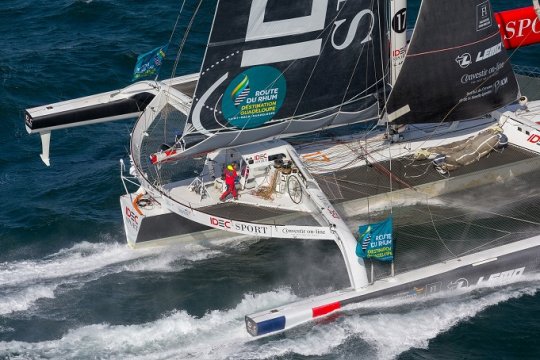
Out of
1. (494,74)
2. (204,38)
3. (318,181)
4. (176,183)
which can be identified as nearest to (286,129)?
(318,181)

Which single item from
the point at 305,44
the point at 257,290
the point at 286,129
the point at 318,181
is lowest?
the point at 257,290

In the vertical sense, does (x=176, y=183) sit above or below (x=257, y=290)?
above

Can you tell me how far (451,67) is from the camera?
71.3 ft

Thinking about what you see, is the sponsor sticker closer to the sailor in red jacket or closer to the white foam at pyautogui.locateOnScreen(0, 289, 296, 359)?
the sailor in red jacket

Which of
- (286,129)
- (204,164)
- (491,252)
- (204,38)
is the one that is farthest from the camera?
(204,38)

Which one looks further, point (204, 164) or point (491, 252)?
point (204, 164)

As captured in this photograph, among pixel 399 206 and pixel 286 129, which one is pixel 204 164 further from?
pixel 399 206

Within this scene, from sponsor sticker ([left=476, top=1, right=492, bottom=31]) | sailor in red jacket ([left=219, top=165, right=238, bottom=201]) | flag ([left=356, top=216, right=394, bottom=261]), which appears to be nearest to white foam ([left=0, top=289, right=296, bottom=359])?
flag ([left=356, top=216, right=394, bottom=261])

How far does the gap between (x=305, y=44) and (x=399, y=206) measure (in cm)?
445

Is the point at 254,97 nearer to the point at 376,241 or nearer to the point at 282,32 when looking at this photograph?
the point at 282,32

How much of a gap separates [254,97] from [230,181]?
2.09 meters

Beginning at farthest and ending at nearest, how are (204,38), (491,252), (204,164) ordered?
(204,38), (204,164), (491,252)

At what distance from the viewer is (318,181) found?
22109mm

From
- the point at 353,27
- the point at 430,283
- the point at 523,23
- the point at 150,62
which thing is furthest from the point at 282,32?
the point at 523,23
